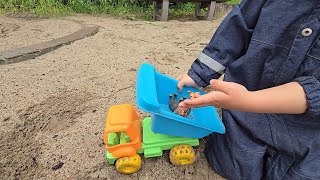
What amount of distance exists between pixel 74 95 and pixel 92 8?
258 cm

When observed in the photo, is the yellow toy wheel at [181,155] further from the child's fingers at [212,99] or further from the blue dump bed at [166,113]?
the child's fingers at [212,99]

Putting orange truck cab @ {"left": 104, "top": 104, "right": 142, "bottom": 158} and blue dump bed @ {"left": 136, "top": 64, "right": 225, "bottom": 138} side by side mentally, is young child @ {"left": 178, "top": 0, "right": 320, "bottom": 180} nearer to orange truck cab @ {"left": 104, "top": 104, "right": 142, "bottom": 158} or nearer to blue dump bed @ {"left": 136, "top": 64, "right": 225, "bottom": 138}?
blue dump bed @ {"left": 136, "top": 64, "right": 225, "bottom": 138}

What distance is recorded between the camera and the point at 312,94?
0.83 metres

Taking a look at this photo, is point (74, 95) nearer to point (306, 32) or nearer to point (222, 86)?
point (222, 86)

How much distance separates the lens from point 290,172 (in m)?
1.02

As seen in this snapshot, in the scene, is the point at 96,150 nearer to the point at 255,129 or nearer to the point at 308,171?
the point at 255,129

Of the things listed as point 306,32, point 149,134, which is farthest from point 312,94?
point 149,134

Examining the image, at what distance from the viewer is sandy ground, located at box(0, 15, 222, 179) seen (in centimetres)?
109

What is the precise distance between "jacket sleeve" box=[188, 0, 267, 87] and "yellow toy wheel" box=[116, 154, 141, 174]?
36 cm

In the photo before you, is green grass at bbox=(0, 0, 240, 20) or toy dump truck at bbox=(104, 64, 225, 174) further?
green grass at bbox=(0, 0, 240, 20)

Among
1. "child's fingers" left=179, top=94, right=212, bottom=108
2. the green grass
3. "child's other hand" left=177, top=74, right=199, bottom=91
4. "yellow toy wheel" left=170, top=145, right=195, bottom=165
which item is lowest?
the green grass

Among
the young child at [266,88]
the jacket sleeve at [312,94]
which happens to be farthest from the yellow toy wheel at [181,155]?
the jacket sleeve at [312,94]

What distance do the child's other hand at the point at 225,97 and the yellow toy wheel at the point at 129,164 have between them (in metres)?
0.31

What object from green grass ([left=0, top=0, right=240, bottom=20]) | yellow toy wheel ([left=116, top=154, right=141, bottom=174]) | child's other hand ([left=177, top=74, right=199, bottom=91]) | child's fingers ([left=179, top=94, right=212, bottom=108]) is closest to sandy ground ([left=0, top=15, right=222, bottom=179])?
yellow toy wheel ([left=116, top=154, right=141, bottom=174])
